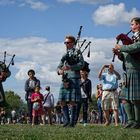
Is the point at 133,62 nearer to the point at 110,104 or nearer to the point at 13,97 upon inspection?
the point at 110,104

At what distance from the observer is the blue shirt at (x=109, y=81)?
1331cm

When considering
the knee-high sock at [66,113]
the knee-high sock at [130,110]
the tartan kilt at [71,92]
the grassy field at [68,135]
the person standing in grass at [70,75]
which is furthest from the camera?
the knee-high sock at [66,113]

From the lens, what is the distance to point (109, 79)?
530 inches

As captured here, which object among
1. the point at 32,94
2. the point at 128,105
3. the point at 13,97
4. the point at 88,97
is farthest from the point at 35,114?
the point at 13,97

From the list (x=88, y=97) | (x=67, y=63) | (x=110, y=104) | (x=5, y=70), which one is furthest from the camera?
(x=88, y=97)

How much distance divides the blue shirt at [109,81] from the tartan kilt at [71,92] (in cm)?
304

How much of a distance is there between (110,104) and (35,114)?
12.4 feet

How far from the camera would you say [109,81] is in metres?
13.4

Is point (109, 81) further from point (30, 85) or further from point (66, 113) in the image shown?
point (30, 85)

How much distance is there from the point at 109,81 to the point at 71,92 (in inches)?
130

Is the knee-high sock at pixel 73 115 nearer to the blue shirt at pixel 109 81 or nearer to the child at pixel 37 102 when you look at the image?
the blue shirt at pixel 109 81

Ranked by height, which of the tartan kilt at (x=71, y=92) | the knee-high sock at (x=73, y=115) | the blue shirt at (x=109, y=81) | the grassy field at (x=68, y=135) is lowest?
the grassy field at (x=68, y=135)

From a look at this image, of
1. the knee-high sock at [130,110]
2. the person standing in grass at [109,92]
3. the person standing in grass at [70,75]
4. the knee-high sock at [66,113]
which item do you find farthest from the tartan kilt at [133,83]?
the person standing in grass at [109,92]

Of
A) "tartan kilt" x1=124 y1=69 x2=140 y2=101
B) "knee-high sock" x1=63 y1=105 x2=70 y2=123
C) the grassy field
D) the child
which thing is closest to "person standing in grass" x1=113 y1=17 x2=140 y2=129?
"tartan kilt" x1=124 y1=69 x2=140 y2=101
